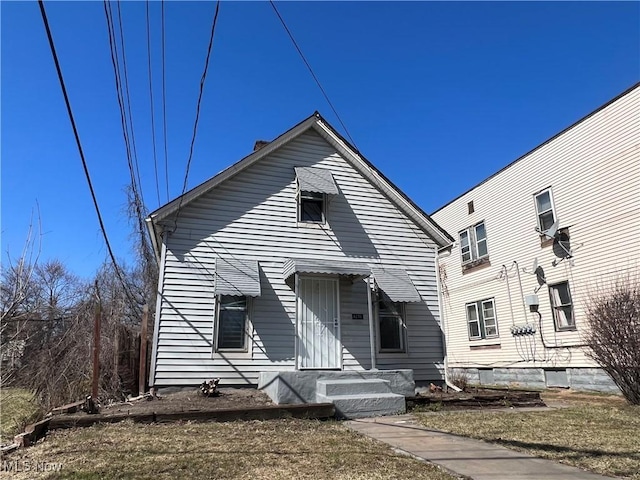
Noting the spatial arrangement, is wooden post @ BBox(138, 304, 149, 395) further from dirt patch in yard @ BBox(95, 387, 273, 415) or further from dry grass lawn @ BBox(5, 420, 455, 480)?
dry grass lawn @ BBox(5, 420, 455, 480)

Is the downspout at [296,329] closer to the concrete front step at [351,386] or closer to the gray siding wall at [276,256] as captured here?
the gray siding wall at [276,256]

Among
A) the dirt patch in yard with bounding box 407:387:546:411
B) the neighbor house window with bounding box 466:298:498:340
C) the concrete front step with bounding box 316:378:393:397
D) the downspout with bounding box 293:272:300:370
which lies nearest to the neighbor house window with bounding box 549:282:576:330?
the neighbor house window with bounding box 466:298:498:340

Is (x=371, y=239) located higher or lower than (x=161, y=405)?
higher

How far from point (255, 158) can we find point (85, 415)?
693cm

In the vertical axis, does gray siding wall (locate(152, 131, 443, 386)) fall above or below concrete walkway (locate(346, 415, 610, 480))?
above

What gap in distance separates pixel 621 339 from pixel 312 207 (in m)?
7.69

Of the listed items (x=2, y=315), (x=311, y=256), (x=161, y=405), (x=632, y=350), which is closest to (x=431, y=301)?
(x=311, y=256)

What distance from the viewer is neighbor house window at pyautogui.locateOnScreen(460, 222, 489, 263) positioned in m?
18.6

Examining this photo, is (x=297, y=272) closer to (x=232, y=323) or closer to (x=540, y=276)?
(x=232, y=323)

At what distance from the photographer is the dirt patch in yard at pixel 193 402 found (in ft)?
24.8

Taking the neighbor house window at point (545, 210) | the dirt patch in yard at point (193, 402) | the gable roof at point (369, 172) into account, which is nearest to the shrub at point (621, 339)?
the gable roof at point (369, 172)

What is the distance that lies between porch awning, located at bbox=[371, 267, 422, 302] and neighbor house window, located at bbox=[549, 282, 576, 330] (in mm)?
6068

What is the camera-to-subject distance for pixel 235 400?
9023 mm

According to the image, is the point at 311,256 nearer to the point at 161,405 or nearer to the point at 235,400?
the point at 235,400
